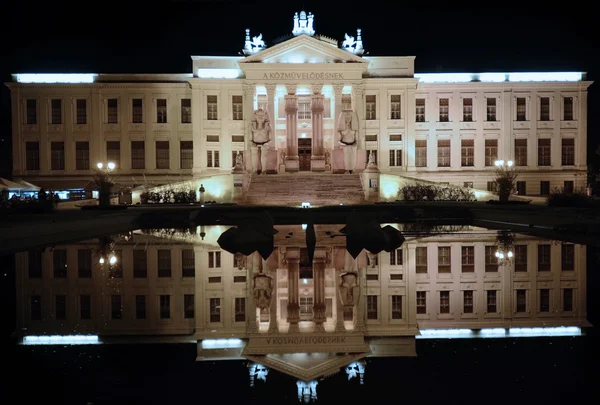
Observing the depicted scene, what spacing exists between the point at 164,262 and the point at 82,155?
152 feet

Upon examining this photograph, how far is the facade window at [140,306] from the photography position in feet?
30.0

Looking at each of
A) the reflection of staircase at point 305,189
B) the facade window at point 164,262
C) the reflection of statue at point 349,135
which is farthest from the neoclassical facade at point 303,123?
the facade window at point 164,262

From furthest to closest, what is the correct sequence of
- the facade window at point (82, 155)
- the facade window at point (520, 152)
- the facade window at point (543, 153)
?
the facade window at point (543, 153) → the facade window at point (520, 152) → the facade window at point (82, 155)

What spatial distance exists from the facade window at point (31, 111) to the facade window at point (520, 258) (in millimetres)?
51621

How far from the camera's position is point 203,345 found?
287 inches

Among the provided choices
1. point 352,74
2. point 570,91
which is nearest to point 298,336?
point 352,74

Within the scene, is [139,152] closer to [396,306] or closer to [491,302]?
[396,306]

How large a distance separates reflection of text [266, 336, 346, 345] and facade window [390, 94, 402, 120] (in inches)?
1961

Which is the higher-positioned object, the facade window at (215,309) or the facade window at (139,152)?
the facade window at (139,152)

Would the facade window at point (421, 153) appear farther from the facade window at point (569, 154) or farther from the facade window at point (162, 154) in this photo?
the facade window at point (162, 154)

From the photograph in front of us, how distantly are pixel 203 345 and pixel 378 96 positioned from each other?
50199 mm

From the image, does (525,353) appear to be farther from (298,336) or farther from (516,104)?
(516,104)

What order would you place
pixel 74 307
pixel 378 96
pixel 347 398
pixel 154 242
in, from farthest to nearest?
pixel 378 96 → pixel 154 242 → pixel 74 307 → pixel 347 398

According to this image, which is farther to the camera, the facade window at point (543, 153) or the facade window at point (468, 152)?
the facade window at point (543, 153)
